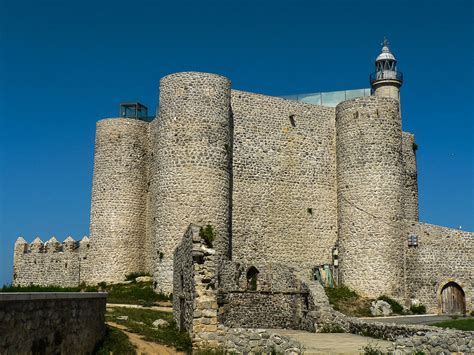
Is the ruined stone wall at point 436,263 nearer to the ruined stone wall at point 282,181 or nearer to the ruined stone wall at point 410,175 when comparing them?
the ruined stone wall at point 410,175

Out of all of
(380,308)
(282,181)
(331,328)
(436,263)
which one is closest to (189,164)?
(282,181)

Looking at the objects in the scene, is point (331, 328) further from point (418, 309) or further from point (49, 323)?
point (49, 323)

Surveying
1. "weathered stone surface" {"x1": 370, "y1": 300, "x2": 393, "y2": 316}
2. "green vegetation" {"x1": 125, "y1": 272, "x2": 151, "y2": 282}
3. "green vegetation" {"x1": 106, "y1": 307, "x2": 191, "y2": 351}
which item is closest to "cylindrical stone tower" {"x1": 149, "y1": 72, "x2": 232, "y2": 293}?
"green vegetation" {"x1": 125, "y1": 272, "x2": 151, "y2": 282}

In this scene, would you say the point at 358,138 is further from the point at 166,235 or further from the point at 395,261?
the point at 166,235

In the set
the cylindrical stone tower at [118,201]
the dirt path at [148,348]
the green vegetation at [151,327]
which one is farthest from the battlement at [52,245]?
the dirt path at [148,348]

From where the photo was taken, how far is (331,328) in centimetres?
1969

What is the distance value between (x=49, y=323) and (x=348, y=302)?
21131 millimetres

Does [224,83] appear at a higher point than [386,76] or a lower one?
lower

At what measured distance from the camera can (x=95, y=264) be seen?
3139 centimetres

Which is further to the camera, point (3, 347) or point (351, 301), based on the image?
point (351, 301)

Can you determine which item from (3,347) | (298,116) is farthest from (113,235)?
(3,347)

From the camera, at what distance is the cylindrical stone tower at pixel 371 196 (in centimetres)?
2995

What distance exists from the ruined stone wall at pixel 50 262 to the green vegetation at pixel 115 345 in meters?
19.6

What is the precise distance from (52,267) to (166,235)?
405 inches
